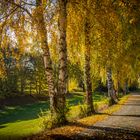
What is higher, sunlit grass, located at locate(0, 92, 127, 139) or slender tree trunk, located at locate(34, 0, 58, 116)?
slender tree trunk, located at locate(34, 0, 58, 116)

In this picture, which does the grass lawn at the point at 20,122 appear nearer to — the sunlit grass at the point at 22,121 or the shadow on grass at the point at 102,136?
the sunlit grass at the point at 22,121

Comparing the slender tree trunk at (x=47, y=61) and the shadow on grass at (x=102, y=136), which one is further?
the slender tree trunk at (x=47, y=61)

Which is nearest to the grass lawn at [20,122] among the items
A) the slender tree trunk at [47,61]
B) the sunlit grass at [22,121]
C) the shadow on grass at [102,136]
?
the sunlit grass at [22,121]

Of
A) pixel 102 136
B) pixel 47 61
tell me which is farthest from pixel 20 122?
pixel 102 136

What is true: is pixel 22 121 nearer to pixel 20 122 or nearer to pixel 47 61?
pixel 20 122

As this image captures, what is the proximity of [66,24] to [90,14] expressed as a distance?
1.53 m

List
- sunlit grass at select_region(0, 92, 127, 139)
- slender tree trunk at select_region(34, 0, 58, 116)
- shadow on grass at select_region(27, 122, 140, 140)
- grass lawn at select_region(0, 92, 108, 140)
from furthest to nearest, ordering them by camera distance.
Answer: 1. grass lawn at select_region(0, 92, 108, 140)
2. sunlit grass at select_region(0, 92, 127, 139)
3. slender tree trunk at select_region(34, 0, 58, 116)
4. shadow on grass at select_region(27, 122, 140, 140)

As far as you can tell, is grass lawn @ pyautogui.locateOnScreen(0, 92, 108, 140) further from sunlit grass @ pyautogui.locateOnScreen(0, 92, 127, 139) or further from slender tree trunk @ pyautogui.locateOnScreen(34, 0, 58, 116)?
slender tree trunk @ pyautogui.locateOnScreen(34, 0, 58, 116)

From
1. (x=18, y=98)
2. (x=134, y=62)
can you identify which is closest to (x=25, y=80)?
(x=18, y=98)

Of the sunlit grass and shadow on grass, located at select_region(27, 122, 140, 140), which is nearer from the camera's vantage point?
shadow on grass, located at select_region(27, 122, 140, 140)

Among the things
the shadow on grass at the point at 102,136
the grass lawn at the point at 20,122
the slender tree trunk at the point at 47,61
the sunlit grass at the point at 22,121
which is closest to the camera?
the shadow on grass at the point at 102,136

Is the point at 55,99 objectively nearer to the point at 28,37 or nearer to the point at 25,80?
the point at 28,37

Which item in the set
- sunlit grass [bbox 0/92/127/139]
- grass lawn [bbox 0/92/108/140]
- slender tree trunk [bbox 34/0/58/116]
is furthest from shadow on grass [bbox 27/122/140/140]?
grass lawn [bbox 0/92/108/140]

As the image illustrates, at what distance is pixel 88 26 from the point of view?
19.5 m
